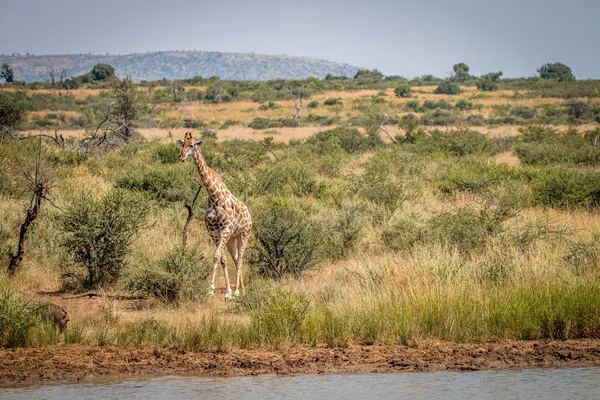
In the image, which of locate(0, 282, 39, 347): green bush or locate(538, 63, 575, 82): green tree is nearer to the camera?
locate(0, 282, 39, 347): green bush

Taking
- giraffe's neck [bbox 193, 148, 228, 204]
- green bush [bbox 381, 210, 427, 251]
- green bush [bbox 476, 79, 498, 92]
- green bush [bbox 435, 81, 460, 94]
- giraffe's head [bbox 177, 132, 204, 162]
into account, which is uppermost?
green bush [bbox 476, 79, 498, 92]

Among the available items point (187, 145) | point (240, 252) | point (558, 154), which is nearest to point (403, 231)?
point (240, 252)

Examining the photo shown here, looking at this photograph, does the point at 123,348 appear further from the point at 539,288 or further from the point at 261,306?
the point at 539,288

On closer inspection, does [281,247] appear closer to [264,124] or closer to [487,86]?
[264,124]

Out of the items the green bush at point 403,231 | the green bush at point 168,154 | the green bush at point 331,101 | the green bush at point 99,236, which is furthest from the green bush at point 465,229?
the green bush at point 331,101

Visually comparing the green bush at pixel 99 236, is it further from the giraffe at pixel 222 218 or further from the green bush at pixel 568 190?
the green bush at pixel 568 190

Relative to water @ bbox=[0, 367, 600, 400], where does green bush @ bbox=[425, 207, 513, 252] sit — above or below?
above

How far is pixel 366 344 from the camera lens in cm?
961

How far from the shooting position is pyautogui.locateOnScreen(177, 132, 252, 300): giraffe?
12.2 meters

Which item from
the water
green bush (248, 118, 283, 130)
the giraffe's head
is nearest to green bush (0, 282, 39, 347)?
the water

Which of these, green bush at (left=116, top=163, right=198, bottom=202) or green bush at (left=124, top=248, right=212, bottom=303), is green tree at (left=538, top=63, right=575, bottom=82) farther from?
green bush at (left=124, top=248, right=212, bottom=303)

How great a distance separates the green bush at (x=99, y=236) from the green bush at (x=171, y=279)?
1095 mm

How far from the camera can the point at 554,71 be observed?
104 m

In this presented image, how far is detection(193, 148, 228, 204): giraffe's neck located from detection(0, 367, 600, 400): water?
423 centimetres
